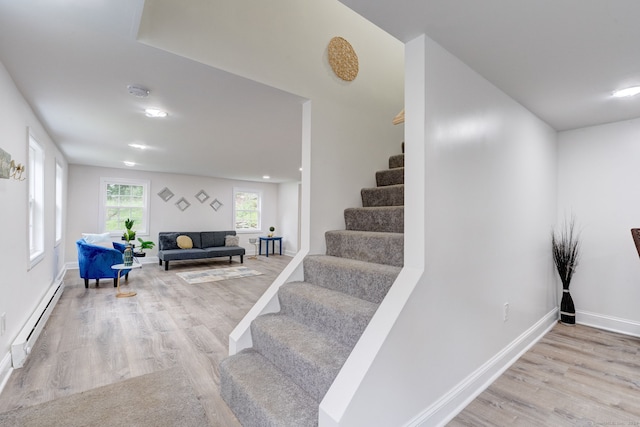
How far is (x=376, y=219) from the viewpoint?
91.0 inches

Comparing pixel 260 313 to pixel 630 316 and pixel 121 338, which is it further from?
pixel 630 316

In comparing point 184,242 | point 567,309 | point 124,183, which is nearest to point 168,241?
point 184,242

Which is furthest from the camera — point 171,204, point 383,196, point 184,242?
point 171,204

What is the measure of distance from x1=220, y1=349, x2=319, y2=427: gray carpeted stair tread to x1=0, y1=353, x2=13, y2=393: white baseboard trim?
1.58 m

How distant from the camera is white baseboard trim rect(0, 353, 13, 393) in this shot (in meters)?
1.99

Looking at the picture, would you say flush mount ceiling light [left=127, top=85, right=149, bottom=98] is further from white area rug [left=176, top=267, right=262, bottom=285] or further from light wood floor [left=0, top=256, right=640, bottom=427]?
white area rug [left=176, top=267, right=262, bottom=285]

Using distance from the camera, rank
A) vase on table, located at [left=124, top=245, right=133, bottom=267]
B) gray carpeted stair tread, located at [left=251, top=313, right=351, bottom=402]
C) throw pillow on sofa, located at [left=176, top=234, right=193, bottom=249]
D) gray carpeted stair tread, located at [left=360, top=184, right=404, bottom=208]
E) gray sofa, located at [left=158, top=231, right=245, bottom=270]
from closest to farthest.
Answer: gray carpeted stair tread, located at [left=251, top=313, right=351, bottom=402], gray carpeted stair tread, located at [left=360, top=184, right=404, bottom=208], vase on table, located at [left=124, top=245, right=133, bottom=267], gray sofa, located at [left=158, top=231, right=245, bottom=270], throw pillow on sofa, located at [left=176, top=234, right=193, bottom=249]

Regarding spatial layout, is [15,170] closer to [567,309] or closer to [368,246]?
[368,246]

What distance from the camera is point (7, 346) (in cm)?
217

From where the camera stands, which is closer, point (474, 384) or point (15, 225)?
point (474, 384)

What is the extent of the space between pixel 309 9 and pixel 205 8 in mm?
869

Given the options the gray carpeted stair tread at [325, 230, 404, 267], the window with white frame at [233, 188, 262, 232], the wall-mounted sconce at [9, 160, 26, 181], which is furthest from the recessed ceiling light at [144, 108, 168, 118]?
the window with white frame at [233, 188, 262, 232]

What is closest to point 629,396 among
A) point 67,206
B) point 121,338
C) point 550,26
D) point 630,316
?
point 630,316

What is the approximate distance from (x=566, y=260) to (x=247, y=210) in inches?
296
